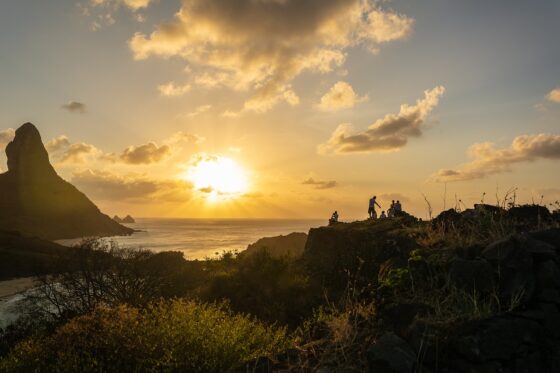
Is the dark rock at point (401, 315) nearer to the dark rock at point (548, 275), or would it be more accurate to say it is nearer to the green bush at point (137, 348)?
the dark rock at point (548, 275)

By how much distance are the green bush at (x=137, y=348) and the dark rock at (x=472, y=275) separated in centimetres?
378

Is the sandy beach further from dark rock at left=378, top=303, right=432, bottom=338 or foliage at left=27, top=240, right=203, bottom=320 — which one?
dark rock at left=378, top=303, right=432, bottom=338

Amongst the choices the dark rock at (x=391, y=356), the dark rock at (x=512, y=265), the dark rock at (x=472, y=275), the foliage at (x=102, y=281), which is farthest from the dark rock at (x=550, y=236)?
the foliage at (x=102, y=281)

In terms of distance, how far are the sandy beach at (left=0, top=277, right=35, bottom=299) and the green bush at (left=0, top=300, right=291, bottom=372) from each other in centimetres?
6036

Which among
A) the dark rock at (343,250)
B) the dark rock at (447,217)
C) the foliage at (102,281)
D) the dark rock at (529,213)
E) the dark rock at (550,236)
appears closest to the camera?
the dark rock at (550,236)

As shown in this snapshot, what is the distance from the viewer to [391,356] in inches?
181

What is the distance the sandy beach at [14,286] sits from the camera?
59.3 m

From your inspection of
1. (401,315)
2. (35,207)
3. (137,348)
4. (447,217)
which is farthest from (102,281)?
(35,207)

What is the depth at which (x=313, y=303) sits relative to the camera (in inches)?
581

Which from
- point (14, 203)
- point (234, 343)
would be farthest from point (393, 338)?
point (14, 203)

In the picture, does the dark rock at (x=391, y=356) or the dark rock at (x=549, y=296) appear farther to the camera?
the dark rock at (x=549, y=296)

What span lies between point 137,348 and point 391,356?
5390 millimetres

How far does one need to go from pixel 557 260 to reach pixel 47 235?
183 meters

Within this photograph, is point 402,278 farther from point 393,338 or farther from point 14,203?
point 14,203
